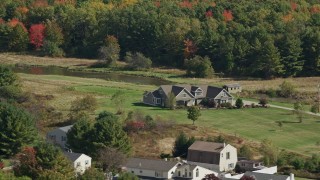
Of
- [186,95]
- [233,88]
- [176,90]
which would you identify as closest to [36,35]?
[233,88]

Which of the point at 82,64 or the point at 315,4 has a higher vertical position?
the point at 315,4

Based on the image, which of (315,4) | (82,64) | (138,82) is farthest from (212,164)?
(315,4)

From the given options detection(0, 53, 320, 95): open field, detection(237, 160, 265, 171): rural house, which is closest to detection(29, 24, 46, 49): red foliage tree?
detection(0, 53, 320, 95): open field

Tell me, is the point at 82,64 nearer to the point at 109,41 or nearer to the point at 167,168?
the point at 109,41

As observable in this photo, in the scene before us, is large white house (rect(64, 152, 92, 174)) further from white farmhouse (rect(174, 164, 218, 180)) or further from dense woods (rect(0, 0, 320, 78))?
dense woods (rect(0, 0, 320, 78))

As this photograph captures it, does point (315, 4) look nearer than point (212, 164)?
No

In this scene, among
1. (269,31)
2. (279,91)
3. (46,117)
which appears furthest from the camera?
(269,31)

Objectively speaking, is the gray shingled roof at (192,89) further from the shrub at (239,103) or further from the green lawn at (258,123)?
the green lawn at (258,123)
